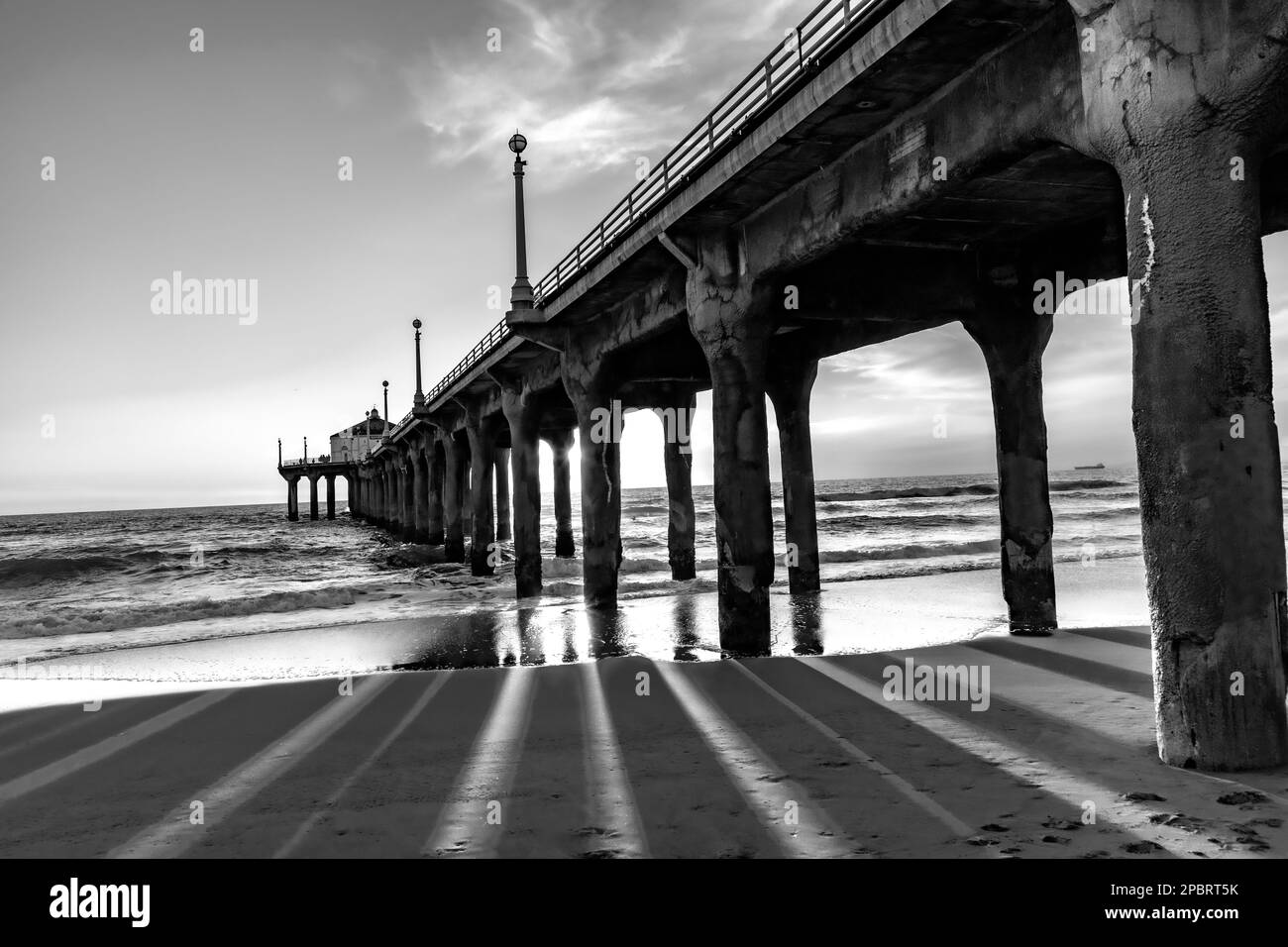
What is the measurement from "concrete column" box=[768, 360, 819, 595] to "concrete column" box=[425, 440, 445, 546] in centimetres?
2551

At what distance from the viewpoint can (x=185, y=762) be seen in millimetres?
6316

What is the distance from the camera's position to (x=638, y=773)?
545 centimetres

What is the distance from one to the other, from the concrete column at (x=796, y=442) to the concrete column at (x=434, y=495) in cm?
2551

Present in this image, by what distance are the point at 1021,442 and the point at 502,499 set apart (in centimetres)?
3153

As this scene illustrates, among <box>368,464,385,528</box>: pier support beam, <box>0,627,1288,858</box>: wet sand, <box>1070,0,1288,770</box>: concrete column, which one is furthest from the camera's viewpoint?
<box>368,464,385,528</box>: pier support beam

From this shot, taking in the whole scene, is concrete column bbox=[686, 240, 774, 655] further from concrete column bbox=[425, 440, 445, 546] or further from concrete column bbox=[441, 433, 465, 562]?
concrete column bbox=[425, 440, 445, 546]

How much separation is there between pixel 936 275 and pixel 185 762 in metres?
10.4

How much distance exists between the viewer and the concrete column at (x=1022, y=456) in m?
10.9

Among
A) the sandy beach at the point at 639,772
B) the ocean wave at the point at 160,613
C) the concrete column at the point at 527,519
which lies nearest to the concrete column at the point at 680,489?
the concrete column at the point at 527,519

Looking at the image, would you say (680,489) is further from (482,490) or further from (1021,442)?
(1021,442)

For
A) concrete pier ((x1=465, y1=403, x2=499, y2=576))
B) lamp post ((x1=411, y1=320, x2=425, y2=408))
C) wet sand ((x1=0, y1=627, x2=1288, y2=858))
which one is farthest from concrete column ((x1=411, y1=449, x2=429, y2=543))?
wet sand ((x1=0, y1=627, x2=1288, y2=858))

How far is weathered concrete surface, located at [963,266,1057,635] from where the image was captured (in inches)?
431

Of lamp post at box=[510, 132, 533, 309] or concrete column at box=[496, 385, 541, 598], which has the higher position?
lamp post at box=[510, 132, 533, 309]

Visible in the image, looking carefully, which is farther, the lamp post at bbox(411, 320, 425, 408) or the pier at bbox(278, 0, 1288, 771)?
the lamp post at bbox(411, 320, 425, 408)
